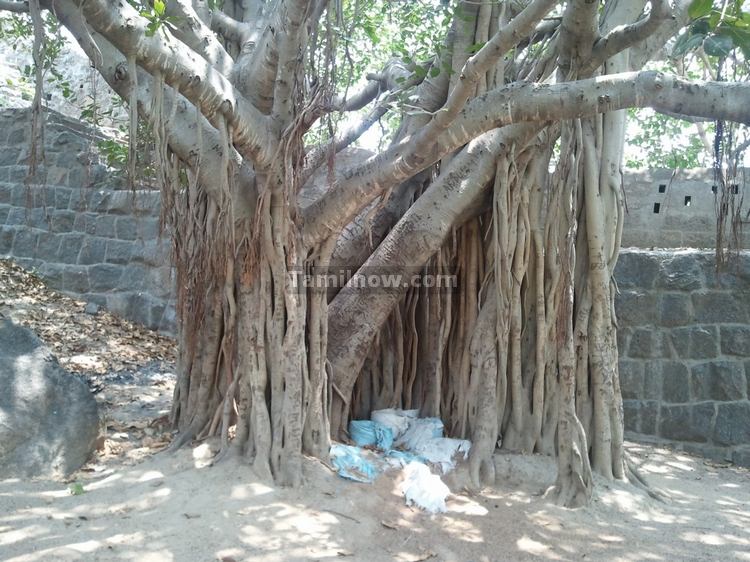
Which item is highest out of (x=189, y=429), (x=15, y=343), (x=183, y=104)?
(x=183, y=104)

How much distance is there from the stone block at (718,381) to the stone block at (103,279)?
556 centimetres

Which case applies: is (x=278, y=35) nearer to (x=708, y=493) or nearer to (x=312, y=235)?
(x=312, y=235)

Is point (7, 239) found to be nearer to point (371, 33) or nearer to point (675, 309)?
point (371, 33)

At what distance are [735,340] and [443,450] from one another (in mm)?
2662

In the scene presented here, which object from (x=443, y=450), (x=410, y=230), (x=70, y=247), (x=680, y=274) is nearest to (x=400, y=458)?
(x=443, y=450)

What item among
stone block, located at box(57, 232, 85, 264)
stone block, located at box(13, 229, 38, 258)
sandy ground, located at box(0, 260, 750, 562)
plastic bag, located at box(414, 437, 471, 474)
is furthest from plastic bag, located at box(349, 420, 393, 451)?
stone block, located at box(13, 229, 38, 258)

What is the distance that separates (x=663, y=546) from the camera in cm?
330

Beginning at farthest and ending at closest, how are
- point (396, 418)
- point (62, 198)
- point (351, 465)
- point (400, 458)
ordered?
point (62, 198)
point (396, 418)
point (400, 458)
point (351, 465)

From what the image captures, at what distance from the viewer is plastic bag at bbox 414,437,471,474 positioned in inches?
162

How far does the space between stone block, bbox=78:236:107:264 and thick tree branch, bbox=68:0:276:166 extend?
4274 mm

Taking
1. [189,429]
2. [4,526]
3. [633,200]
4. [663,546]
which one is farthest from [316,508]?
[633,200]

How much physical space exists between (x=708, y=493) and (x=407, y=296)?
230 cm

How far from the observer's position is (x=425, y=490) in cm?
368

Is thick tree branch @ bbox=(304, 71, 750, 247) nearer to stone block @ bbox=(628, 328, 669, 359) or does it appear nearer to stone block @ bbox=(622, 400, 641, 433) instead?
stone block @ bbox=(628, 328, 669, 359)
